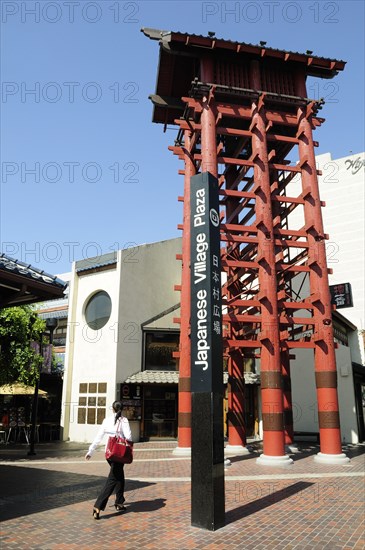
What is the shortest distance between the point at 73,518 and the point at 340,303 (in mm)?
27469

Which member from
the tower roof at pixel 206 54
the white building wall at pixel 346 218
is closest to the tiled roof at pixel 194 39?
the tower roof at pixel 206 54

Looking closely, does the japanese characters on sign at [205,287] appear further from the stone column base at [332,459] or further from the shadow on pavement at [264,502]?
the stone column base at [332,459]

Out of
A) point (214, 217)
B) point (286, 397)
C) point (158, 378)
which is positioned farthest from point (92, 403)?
point (214, 217)

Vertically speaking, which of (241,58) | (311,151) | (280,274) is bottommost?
(280,274)

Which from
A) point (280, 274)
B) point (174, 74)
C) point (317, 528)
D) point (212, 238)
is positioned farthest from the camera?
point (174, 74)

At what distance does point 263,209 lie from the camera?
1689 centimetres

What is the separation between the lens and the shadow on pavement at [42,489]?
8.42m

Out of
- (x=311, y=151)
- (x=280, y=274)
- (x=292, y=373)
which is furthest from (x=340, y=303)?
(x=311, y=151)

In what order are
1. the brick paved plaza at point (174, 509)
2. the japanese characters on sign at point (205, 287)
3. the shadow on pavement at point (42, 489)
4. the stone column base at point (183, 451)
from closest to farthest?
the brick paved plaza at point (174, 509), the japanese characters on sign at point (205, 287), the shadow on pavement at point (42, 489), the stone column base at point (183, 451)

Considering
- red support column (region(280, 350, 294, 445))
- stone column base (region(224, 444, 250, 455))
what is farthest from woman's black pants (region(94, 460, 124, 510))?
red support column (region(280, 350, 294, 445))

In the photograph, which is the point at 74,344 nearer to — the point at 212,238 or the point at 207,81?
the point at 207,81

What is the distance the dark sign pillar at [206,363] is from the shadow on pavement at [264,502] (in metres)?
0.82

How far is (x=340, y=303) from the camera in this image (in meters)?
31.6

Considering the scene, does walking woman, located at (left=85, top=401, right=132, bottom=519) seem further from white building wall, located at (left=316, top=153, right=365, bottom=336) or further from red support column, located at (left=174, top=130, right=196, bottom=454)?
white building wall, located at (left=316, top=153, right=365, bottom=336)
